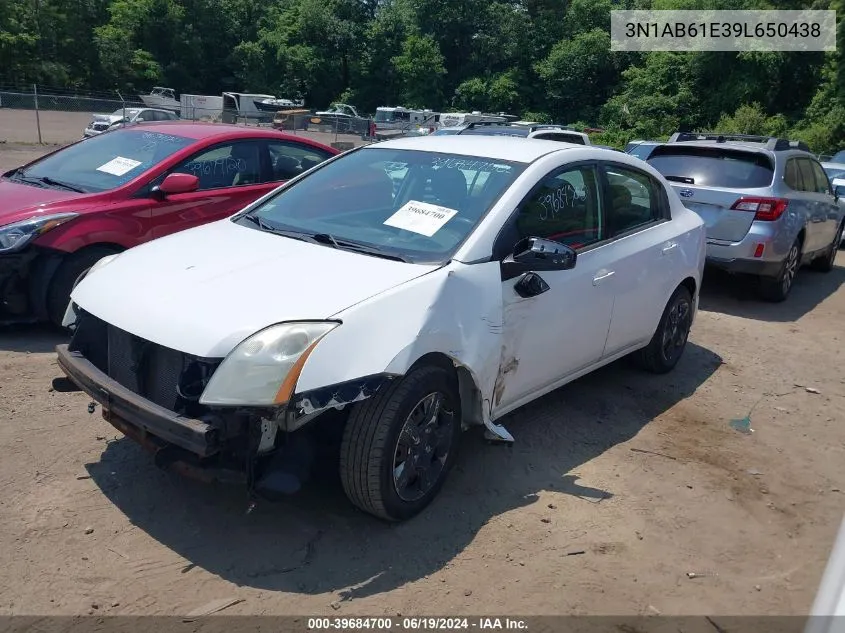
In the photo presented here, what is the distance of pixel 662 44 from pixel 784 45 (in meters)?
7.53

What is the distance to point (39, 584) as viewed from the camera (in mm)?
2990

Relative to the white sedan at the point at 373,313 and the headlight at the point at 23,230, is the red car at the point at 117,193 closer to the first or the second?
the headlight at the point at 23,230

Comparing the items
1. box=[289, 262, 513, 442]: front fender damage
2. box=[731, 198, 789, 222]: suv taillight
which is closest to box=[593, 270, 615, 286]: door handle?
box=[289, 262, 513, 442]: front fender damage

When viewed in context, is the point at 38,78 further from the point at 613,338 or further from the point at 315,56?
the point at 613,338

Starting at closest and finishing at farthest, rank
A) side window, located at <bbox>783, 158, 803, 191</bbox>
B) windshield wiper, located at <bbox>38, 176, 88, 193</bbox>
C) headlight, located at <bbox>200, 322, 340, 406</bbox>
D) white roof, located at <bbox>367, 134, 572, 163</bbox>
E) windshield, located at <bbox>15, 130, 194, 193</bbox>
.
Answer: headlight, located at <bbox>200, 322, 340, 406</bbox> → white roof, located at <bbox>367, 134, 572, 163</bbox> → windshield wiper, located at <bbox>38, 176, 88, 193</bbox> → windshield, located at <bbox>15, 130, 194, 193</bbox> → side window, located at <bbox>783, 158, 803, 191</bbox>

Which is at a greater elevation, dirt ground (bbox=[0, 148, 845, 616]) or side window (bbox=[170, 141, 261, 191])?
side window (bbox=[170, 141, 261, 191])

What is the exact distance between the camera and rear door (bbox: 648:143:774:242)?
7859 millimetres

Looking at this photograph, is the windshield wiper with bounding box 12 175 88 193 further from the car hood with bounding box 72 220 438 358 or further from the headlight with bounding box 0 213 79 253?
the car hood with bounding box 72 220 438 358

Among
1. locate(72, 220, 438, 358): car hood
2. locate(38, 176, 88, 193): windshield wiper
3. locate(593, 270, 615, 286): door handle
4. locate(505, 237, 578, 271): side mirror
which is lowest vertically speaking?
locate(593, 270, 615, 286): door handle

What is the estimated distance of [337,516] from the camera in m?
3.54

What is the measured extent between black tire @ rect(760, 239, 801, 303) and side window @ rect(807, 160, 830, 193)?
110 cm

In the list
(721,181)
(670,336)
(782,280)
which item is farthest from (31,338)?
(782,280)

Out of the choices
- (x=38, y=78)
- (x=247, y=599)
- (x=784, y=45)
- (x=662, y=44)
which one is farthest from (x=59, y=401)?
(x=38, y=78)

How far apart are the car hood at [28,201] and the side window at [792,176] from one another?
6.98 meters
